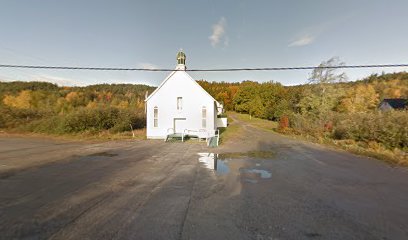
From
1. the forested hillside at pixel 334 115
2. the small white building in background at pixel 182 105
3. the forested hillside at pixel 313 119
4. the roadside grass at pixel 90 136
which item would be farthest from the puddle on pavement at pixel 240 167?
the roadside grass at pixel 90 136

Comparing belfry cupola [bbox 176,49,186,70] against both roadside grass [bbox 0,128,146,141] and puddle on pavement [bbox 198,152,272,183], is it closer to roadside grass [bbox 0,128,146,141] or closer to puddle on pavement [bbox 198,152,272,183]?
roadside grass [bbox 0,128,146,141]

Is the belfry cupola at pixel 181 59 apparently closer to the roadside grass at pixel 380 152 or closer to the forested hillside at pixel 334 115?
the forested hillside at pixel 334 115

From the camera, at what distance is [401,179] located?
8.59 meters

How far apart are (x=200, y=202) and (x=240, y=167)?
4.72 m

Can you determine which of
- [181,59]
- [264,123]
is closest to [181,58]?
[181,59]

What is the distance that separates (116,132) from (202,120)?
37.3 feet

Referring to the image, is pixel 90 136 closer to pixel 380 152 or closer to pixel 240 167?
pixel 240 167

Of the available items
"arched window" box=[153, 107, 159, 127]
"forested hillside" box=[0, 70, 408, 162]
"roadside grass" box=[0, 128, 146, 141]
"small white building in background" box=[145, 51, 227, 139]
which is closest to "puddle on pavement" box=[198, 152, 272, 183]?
"forested hillside" box=[0, 70, 408, 162]

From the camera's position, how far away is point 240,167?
33.4 feet

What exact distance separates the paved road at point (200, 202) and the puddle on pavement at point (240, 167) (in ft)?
0.15

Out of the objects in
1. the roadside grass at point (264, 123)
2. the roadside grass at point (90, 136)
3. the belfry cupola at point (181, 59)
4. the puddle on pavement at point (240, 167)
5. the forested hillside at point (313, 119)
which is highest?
the belfry cupola at point (181, 59)

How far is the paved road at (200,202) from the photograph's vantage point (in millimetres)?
4270

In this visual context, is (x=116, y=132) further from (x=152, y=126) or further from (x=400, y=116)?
(x=400, y=116)

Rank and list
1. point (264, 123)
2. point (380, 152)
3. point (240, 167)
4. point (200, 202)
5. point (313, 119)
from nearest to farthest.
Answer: point (200, 202) < point (240, 167) < point (380, 152) < point (313, 119) < point (264, 123)
